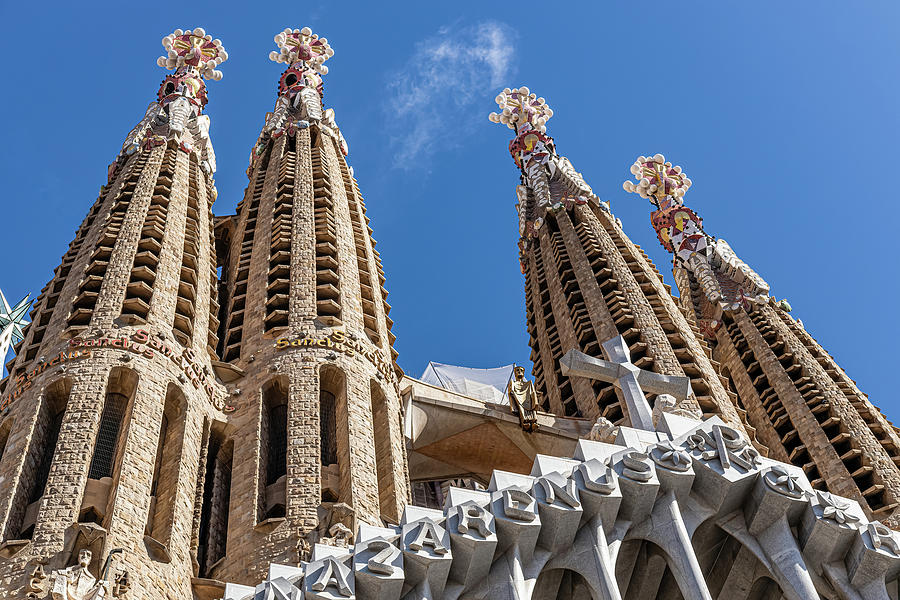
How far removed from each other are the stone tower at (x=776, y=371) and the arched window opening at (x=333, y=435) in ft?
36.2

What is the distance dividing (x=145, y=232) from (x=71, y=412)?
8.21 meters

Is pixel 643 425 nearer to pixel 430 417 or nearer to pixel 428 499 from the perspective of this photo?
pixel 430 417

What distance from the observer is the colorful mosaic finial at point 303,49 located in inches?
1875

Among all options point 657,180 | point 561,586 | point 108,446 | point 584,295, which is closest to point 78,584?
point 108,446

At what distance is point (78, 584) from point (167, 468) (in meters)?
4.64

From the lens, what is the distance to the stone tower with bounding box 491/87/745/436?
33.6 meters

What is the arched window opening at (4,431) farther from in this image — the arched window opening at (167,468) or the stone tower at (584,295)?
the stone tower at (584,295)

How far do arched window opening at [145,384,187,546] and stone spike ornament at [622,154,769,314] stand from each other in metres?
21.2

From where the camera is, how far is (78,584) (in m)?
18.5

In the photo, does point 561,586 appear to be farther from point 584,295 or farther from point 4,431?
point 584,295

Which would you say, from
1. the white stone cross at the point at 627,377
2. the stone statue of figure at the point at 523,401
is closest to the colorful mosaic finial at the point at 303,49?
the stone statue of figure at the point at 523,401

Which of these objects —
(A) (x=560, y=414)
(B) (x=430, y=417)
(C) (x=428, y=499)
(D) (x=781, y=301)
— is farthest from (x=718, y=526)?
(D) (x=781, y=301)

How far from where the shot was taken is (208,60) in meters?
44.1

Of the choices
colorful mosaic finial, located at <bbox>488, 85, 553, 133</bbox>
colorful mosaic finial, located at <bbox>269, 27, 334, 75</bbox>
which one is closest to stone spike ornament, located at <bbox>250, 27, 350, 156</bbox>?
colorful mosaic finial, located at <bbox>269, 27, 334, 75</bbox>
